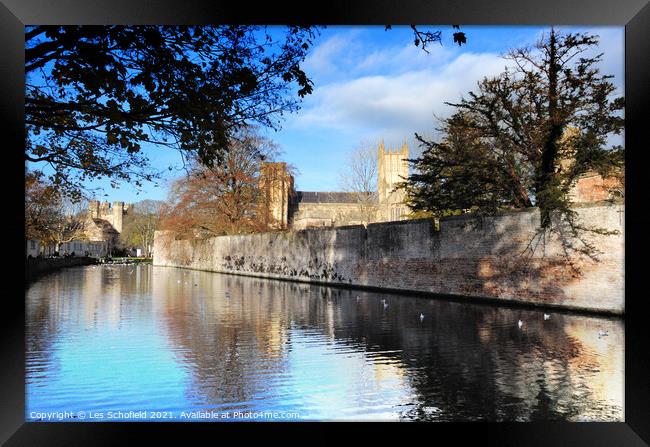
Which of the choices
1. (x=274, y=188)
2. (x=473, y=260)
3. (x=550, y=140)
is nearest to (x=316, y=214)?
(x=274, y=188)

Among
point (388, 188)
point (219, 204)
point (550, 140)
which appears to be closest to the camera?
point (550, 140)

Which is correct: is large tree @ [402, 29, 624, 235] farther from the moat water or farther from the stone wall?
the stone wall

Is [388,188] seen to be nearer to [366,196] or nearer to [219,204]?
[366,196]

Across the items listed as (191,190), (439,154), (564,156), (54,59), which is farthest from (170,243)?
(54,59)

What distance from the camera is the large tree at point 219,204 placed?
27422 millimetres

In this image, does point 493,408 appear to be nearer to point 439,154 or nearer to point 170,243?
point 439,154

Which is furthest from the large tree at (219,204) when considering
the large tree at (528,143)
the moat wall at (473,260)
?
the large tree at (528,143)

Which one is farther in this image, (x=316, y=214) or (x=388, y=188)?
(x=316, y=214)

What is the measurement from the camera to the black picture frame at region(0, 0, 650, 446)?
4152 mm

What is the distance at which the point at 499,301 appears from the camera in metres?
13.5
